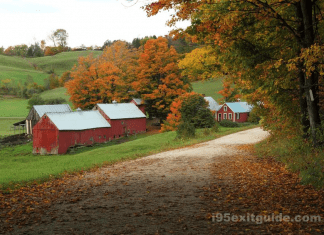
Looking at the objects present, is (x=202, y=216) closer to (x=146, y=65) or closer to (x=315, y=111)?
(x=315, y=111)

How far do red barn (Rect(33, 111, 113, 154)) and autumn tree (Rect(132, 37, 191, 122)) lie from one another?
11.1m

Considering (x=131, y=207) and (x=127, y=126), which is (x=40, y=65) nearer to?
(x=127, y=126)

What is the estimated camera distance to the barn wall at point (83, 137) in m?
34.8

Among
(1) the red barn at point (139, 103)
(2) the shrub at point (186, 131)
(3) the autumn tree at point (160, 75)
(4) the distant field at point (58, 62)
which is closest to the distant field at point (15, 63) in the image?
(4) the distant field at point (58, 62)

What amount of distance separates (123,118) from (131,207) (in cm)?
3707

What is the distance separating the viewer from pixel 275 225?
5.34m

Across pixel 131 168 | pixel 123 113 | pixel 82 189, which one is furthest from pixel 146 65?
pixel 82 189

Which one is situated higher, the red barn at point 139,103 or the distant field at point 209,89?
the distant field at point 209,89

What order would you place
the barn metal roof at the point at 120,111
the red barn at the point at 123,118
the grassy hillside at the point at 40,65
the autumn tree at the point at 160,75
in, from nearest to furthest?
the red barn at the point at 123,118
the barn metal roof at the point at 120,111
the autumn tree at the point at 160,75
the grassy hillside at the point at 40,65

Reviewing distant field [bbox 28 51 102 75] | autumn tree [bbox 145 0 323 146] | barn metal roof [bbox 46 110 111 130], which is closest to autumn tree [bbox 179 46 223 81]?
autumn tree [bbox 145 0 323 146]

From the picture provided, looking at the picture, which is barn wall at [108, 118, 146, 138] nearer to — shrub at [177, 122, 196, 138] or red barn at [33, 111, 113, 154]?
A: red barn at [33, 111, 113, 154]

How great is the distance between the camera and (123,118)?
43.6 metres

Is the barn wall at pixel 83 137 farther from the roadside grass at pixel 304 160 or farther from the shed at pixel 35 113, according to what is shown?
the roadside grass at pixel 304 160

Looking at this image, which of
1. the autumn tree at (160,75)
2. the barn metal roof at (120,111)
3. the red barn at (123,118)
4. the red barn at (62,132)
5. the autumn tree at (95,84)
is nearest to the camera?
the red barn at (62,132)
